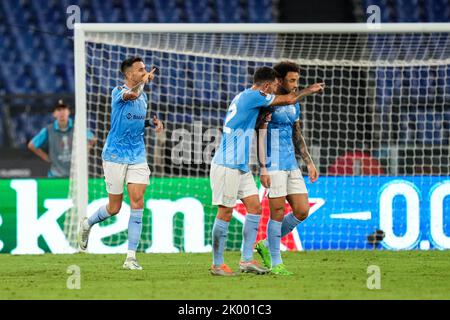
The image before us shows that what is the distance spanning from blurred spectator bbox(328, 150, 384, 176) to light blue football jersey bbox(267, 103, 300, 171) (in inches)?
146

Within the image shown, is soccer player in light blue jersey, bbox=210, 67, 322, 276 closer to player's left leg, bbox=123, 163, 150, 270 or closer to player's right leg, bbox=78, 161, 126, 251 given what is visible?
player's left leg, bbox=123, 163, 150, 270

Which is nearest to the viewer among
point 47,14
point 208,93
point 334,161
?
point 334,161

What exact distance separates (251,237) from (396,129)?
580 centimetres

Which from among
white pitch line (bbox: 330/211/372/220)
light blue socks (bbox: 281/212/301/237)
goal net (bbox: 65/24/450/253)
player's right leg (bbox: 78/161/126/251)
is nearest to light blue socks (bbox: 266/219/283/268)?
light blue socks (bbox: 281/212/301/237)

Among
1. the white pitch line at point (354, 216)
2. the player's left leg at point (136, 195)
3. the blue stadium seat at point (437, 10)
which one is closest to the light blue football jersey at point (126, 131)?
the player's left leg at point (136, 195)

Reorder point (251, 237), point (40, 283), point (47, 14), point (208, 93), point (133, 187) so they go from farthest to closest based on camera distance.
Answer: point (47, 14), point (208, 93), point (133, 187), point (251, 237), point (40, 283)

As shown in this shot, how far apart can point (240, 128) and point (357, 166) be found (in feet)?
15.2

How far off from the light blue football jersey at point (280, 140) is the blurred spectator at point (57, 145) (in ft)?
17.9

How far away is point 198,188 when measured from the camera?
12812mm

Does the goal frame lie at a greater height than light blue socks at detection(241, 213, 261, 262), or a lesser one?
greater

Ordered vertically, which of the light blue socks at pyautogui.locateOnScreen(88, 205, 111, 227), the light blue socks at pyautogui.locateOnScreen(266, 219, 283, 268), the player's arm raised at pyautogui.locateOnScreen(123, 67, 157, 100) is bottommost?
the light blue socks at pyautogui.locateOnScreen(266, 219, 283, 268)

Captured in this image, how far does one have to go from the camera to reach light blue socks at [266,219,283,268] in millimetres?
9484
